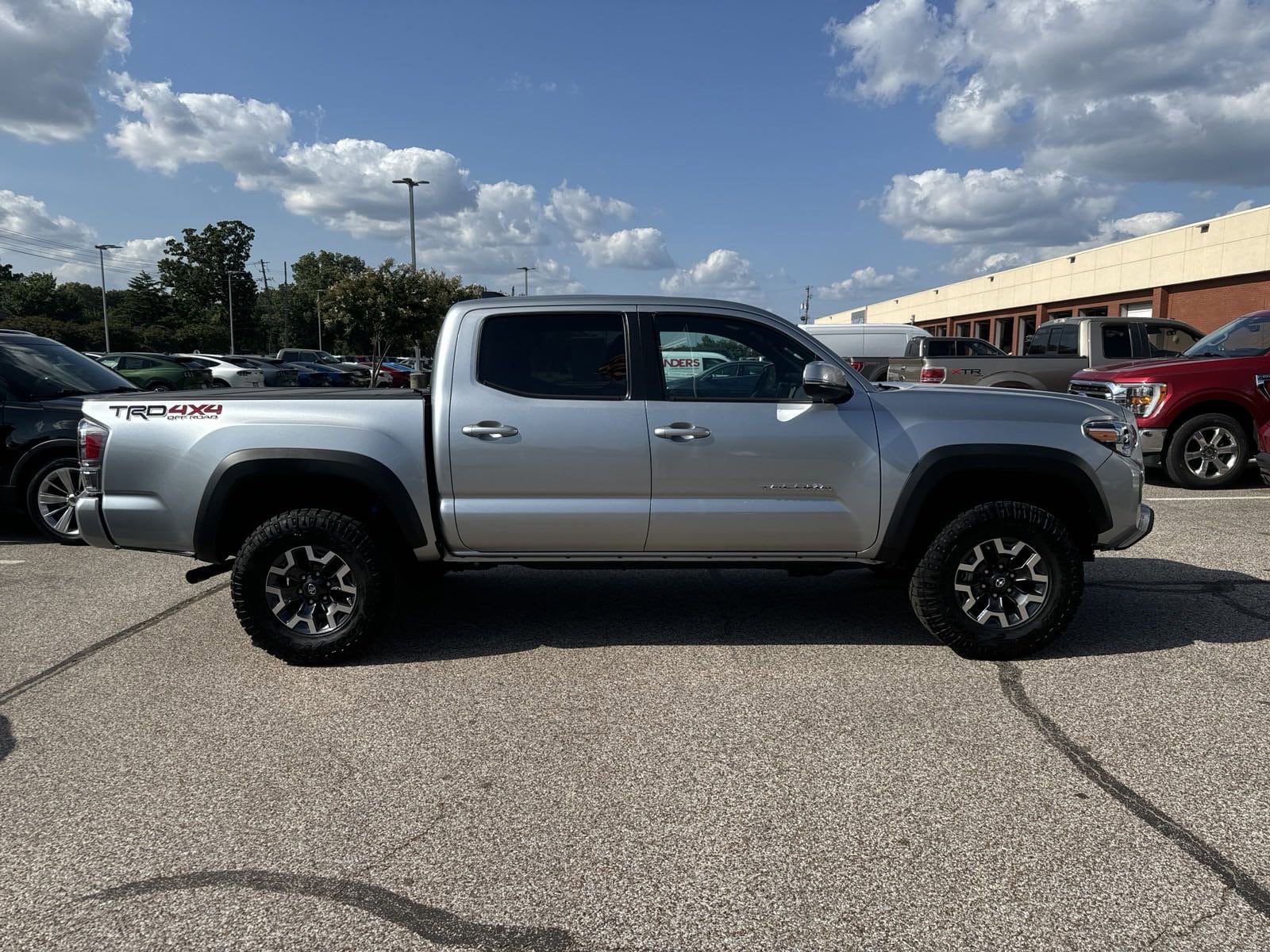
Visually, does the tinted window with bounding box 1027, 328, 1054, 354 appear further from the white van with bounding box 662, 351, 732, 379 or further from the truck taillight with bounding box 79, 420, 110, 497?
the truck taillight with bounding box 79, 420, 110, 497

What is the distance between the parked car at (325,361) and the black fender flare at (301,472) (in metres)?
32.7

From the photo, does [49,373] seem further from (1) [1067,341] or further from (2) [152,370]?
(2) [152,370]

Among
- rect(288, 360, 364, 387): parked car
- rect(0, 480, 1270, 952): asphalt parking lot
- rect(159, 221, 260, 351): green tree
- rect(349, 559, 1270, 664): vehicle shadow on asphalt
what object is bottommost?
rect(0, 480, 1270, 952): asphalt parking lot

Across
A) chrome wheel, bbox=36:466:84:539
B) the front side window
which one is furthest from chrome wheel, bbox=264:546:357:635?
chrome wheel, bbox=36:466:84:539

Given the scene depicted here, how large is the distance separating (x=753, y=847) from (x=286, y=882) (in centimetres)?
147

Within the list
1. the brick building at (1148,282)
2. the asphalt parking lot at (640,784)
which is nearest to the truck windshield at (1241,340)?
the asphalt parking lot at (640,784)

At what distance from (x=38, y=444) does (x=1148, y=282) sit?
30561 mm

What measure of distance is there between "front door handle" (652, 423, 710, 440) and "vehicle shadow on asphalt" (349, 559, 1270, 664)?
3.96ft

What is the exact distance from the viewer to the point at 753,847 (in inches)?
116

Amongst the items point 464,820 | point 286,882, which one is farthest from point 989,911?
point 286,882

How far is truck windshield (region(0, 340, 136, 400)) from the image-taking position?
7.92 metres

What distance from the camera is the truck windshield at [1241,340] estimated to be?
9.99 meters

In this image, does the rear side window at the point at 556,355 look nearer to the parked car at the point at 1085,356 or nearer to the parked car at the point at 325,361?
the parked car at the point at 1085,356

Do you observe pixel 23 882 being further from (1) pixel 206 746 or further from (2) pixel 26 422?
(2) pixel 26 422
